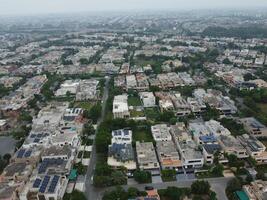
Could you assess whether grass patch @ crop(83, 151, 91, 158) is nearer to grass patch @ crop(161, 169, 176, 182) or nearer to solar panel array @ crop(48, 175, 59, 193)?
solar panel array @ crop(48, 175, 59, 193)

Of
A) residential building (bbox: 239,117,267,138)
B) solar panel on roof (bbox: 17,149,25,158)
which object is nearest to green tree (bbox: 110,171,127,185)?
solar panel on roof (bbox: 17,149,25,158)

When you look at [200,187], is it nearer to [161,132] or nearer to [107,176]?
[107,176]

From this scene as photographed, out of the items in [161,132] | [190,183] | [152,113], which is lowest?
[152,113]

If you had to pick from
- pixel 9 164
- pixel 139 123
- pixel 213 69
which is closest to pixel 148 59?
pixel 213 69

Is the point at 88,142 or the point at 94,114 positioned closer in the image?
the point at 88,142

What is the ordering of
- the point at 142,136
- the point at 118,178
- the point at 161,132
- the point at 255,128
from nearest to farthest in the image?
the point at 118,178 < the point at 161,132 < the point at 255,128 < the point at 142,136

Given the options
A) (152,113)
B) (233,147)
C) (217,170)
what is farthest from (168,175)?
(152,113)

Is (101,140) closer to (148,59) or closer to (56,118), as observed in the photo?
(56,118)

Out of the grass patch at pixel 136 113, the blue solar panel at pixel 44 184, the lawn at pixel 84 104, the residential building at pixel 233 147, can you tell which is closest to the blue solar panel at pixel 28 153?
the blue solar panel at pixel 44 184
